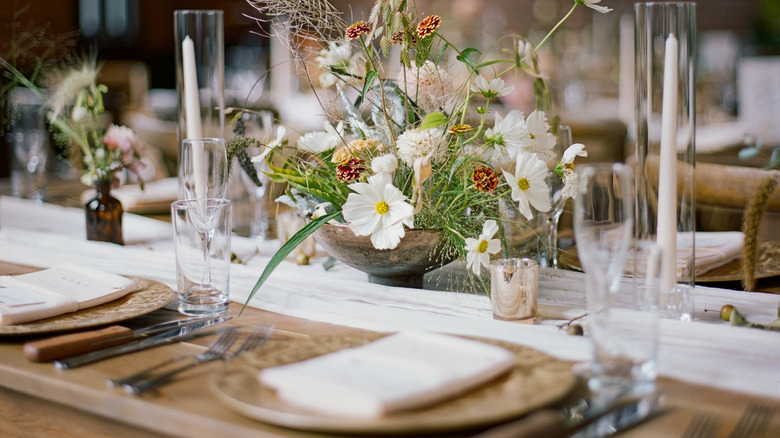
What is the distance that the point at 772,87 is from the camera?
331 cm

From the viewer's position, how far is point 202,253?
1057mm

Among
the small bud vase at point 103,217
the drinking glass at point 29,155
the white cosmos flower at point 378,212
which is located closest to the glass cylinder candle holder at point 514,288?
the white cosmos flower at point 378,212

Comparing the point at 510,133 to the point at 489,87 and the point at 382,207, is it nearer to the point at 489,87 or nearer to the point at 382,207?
the point at 489,87

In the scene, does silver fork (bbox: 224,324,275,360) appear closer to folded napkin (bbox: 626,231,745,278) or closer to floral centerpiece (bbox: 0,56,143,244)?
folded napkin (bbox: 626,231,745,278)

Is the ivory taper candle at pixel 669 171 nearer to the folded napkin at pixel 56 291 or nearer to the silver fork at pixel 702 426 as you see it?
the silver fork at pixel 702 426

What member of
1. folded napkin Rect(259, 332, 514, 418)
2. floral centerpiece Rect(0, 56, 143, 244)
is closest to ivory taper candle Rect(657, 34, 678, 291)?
folded napkin Rect(259, 332, 514, 418)

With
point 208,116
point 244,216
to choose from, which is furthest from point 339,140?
point 244,216

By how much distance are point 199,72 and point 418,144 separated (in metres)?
0.54

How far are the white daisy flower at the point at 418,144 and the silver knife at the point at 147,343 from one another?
29 centimetres

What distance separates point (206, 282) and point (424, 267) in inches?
11.1

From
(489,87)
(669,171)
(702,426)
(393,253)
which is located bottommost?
(702,426)

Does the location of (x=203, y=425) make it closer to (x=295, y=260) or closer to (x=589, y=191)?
(x=589, y=191)

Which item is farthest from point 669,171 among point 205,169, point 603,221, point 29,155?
point 29,155

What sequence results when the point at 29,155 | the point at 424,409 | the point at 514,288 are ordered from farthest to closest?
the point at 29,155 < the point at 514,288 < the point at 424,409
